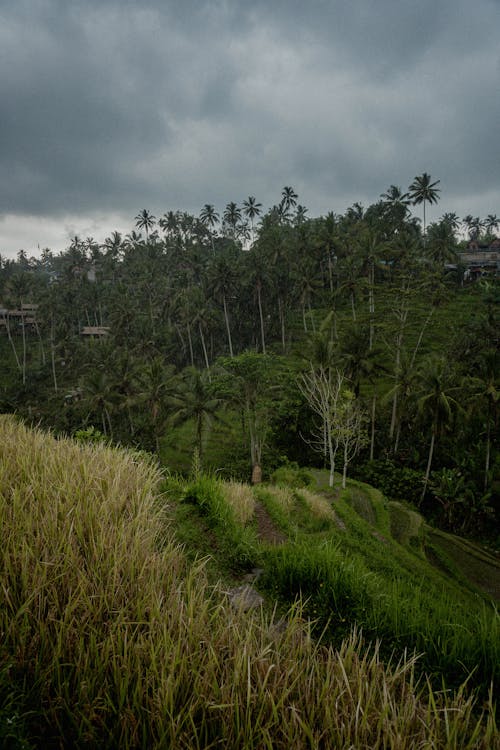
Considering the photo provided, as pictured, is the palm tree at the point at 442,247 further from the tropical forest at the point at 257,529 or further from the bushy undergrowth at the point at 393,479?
the bushy undergrowth at the point at 393,479

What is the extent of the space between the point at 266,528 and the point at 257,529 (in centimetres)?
82

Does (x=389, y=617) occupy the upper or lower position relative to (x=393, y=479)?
upper

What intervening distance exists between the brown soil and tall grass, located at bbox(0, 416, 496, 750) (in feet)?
20.4

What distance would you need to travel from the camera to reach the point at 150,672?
2043mm

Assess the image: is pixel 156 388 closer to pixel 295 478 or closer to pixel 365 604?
pixel 295 478

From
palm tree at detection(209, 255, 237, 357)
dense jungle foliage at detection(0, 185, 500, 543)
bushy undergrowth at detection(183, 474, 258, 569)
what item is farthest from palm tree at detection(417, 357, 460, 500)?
palm tree at detection(209, 255, 237, 357)

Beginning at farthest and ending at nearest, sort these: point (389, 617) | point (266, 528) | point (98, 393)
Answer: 1. point (98, 393)
2. point (266, 528)
3. point (389, 617)

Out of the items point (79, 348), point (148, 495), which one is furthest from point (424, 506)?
point (79, 348)

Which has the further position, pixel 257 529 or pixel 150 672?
pixel 257 529

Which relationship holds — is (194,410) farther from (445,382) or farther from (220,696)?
(220,696)

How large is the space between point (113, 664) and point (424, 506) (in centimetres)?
3480

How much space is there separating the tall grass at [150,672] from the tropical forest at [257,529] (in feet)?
0.06

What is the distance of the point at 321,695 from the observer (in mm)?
2082

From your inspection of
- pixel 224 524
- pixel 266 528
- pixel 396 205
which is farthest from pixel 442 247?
pixel 224 524
